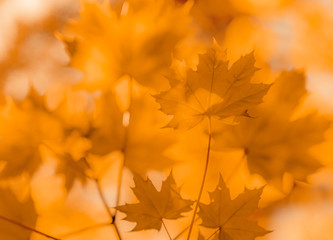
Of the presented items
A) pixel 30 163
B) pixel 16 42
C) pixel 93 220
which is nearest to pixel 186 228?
pixel 93 220

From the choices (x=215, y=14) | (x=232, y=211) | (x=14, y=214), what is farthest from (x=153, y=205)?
(x=215, y=14)

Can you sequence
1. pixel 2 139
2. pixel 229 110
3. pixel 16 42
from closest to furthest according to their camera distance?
pixel 229 110 → pixel 2 139 → pixel 16 42

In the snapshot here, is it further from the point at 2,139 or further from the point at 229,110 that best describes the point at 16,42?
the point at 229,110

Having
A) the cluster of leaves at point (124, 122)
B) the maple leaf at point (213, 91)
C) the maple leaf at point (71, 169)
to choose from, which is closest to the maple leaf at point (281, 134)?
the cluster of leaves at point (124, 122)

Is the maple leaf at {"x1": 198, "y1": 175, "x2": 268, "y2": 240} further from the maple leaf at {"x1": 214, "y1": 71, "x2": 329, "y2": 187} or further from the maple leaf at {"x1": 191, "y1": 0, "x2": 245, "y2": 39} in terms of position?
the maple leaf at {"x1": 191, "y1": 0, "x2": 245, "y2": 39}

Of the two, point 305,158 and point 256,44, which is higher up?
point 256,44

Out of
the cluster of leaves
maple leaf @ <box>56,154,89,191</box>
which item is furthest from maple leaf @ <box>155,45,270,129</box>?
maple leaf @ <box>56,154,89,191</box>
